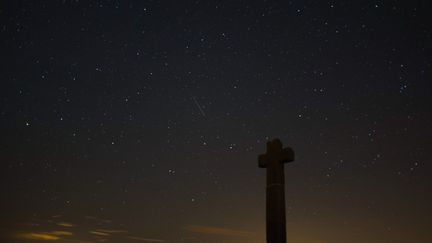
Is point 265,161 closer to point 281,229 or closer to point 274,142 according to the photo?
point 274,142

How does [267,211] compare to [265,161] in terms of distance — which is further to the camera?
[265,161]

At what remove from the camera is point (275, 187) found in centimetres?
517

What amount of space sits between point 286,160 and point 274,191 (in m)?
0.45

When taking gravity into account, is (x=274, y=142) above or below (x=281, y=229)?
above

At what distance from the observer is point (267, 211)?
202 inches

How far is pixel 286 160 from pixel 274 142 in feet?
1.11

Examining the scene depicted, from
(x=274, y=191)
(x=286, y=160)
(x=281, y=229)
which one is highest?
(x=286, y=160)

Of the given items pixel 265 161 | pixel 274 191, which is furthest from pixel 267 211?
pixel 265 161

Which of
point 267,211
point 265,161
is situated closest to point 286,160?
point 265,161

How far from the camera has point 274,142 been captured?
5.50 m

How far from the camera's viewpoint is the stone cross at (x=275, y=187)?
16.4ft

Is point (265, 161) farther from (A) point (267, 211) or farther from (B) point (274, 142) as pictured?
(A) point (267, 211)

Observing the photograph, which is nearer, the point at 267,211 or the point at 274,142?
the point at 267,211

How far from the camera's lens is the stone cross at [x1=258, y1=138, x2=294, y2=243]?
4988 millimetres
